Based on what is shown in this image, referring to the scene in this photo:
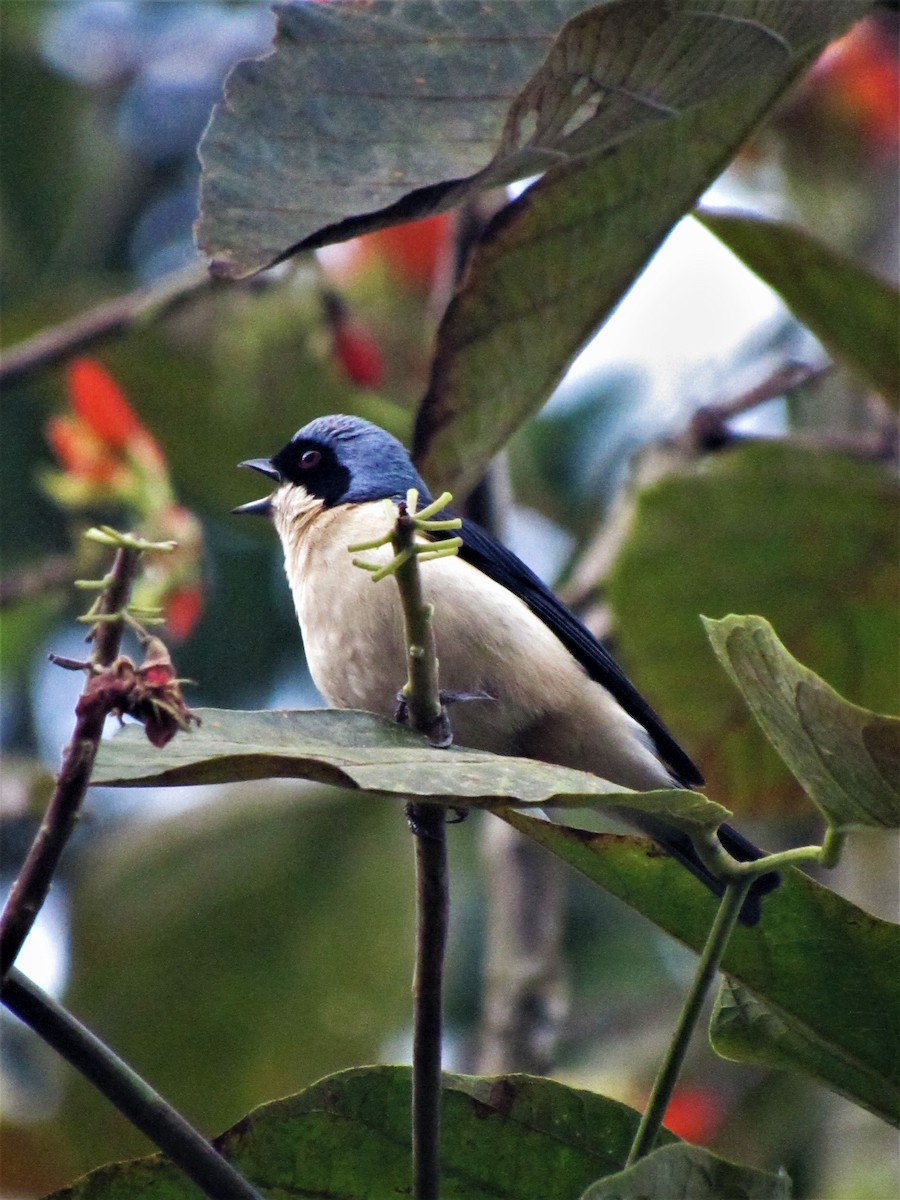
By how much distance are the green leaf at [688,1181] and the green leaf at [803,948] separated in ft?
0.84

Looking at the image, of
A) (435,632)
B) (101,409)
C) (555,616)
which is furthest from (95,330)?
(435,632)

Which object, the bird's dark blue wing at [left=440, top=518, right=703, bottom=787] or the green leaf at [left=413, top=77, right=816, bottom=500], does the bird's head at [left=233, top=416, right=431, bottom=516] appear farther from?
the green leaf at [left=413, top=77, right=816, bottom=500]

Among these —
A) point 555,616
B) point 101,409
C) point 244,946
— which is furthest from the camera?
point 244,946

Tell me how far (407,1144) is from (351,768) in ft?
2.12

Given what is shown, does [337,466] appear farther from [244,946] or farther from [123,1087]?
[244,946]

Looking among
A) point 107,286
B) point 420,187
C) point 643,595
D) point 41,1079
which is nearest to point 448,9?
point 420,187

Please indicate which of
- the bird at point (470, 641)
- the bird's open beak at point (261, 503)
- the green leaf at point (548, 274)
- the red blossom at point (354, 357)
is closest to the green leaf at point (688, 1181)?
the bird at point (470, 641)

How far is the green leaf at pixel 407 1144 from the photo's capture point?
191 cm

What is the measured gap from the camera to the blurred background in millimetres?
3660

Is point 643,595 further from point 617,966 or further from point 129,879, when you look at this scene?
point 617,966

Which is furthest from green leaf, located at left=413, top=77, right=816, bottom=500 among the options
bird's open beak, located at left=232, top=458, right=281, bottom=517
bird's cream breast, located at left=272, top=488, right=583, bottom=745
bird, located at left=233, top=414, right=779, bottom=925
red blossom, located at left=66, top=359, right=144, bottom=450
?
red blossom, located at left=66, top=359, right=144, bottom=450

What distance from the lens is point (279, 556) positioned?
6.22 m

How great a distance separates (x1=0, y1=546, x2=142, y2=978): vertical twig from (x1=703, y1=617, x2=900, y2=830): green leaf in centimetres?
59

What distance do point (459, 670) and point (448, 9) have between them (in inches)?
47.7
